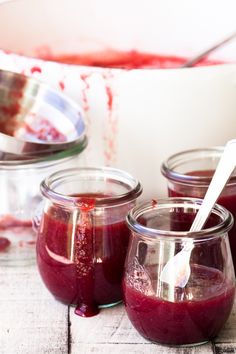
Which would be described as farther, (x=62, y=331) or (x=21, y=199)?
(x=21, y=199)

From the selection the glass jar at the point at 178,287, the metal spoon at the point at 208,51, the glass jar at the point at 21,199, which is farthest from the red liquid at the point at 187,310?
the metal spoon at the point at 208,51

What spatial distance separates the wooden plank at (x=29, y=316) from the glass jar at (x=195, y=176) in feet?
0.57

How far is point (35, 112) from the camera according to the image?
967mm

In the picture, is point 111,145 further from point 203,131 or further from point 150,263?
point 150,263

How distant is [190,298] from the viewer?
0.69 metres

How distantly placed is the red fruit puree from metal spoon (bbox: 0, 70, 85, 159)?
164mm

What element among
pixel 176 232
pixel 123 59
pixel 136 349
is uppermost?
pixel 123 59

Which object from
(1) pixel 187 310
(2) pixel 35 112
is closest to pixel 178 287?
(1) pixel 187 310

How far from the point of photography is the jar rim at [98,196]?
2.51 ft

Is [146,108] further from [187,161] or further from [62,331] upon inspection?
[62,331]

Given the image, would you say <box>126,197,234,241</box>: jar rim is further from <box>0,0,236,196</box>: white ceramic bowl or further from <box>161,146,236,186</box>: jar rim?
<box>0,0,236,196</box>: white ceramic bowl

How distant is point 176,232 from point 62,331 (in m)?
0.15

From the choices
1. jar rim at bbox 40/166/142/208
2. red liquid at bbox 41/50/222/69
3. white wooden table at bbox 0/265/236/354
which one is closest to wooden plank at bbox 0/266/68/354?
white wooden table at bbox 0/265/236/354

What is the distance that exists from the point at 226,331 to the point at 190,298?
0.24 feet
